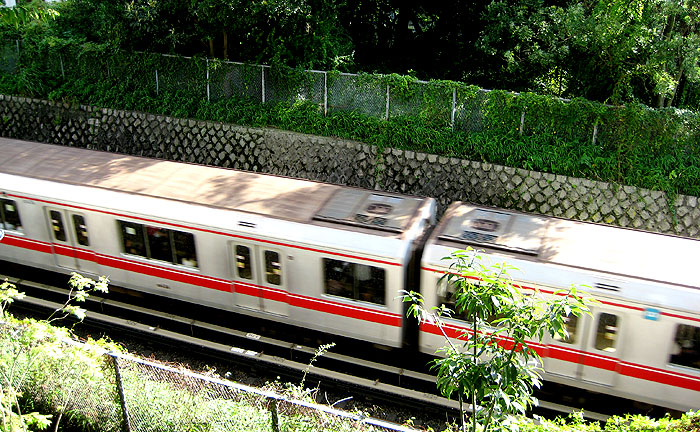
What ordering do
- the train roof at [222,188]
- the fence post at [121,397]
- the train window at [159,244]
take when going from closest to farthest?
the fence post at [121,397]
the train roof at [222,188]
the train window at [159,244]

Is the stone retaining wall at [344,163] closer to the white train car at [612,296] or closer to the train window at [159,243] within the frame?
the white train car at [612,296]

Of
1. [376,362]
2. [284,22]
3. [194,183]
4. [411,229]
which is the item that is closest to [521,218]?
[411,229]

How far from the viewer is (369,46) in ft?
70.5

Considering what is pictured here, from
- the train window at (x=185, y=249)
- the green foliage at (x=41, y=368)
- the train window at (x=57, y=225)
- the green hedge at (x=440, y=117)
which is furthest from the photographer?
the green hedge at (x=440, y=117)

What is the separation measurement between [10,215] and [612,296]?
11.5m

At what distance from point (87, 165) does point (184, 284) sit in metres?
3.68

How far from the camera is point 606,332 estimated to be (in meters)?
8.67

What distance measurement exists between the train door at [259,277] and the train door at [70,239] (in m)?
3.35

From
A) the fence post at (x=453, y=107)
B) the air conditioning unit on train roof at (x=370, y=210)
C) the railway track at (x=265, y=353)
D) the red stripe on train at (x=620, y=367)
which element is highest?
the fence post at (x=453, y=107)

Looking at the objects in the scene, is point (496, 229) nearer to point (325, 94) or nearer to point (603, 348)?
point (603, 348)

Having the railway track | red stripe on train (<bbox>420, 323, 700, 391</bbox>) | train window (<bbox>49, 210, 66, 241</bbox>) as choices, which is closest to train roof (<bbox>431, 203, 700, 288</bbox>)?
red stripe on train (<bbox>420, 323, 700, 391</bbox>)

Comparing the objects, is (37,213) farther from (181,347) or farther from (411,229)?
(411,229)

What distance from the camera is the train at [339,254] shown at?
28.1 ft

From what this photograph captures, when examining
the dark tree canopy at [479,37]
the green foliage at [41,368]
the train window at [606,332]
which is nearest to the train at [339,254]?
the train window at [606,332]
